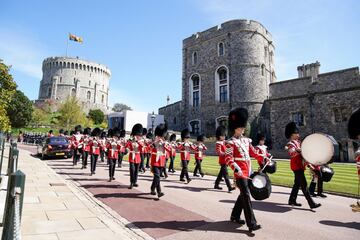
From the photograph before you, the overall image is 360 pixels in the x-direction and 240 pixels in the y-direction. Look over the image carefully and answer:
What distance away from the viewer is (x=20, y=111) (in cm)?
5838

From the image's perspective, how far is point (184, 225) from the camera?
5.30 m

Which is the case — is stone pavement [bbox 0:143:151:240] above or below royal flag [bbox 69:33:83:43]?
below

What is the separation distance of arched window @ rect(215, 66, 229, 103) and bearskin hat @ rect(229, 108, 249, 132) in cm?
3376

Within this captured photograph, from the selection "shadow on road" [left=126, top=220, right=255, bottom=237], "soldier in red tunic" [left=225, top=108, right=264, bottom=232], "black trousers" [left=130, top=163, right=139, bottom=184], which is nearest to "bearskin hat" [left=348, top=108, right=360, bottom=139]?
"soldier in red tunic" [left=225, top=108, right=264, bottom=232]

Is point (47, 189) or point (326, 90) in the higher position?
point (326, 90)

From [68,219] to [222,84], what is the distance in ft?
119

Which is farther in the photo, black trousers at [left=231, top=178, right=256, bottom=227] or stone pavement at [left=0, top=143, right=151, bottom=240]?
black trousers at [left=231, top=178, right=256, bottom=227]

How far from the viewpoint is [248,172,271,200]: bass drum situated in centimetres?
498

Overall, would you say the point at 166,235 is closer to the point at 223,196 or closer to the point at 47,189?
the point at 223,196

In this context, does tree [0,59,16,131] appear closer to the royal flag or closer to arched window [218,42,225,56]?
arched window [218,42,225,56]

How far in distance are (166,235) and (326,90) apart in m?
31.8

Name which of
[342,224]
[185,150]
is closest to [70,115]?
[185,150]

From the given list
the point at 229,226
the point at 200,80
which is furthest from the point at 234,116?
the point at 200,80

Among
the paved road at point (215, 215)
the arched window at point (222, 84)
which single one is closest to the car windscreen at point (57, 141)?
the paved road at point (215, 215)
